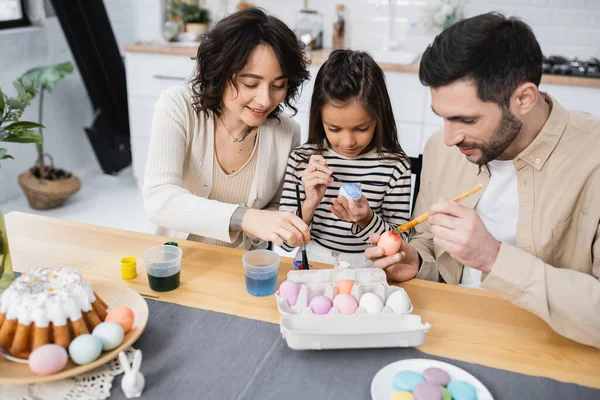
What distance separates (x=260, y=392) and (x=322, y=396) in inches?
4.4

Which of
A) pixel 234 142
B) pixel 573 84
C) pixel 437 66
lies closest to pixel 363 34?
pixel 573 84

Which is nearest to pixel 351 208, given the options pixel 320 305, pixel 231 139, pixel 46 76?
pixel 320 305

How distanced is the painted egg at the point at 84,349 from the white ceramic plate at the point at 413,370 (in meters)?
0.51

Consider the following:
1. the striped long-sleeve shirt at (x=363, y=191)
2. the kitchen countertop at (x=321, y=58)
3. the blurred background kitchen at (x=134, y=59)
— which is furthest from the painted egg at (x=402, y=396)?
the blurred background kitchen at (x=134, y=59)

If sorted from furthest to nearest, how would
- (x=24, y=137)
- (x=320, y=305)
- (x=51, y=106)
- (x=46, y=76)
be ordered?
(x=51, y=106) → (x=46, y=76) → (x=24, y=137) → (x=320, y=305)

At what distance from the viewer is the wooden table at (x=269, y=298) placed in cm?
115

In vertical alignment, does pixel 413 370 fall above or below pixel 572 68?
below

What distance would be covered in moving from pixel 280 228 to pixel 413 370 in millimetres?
489

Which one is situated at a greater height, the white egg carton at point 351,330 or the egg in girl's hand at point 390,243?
the egg in girl's hand at point 390,243

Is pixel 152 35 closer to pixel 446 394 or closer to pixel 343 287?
pixel 343 287

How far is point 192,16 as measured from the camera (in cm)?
397

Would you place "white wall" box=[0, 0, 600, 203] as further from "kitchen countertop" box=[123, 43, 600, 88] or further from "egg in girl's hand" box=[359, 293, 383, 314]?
"egg in girl's hand" box=[359, 293, 383, 314]

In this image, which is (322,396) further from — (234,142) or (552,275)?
(234,142)

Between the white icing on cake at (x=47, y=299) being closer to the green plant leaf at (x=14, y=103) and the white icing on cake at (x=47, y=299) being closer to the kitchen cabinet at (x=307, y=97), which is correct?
the green plant leaf at (x=14, y=103)
